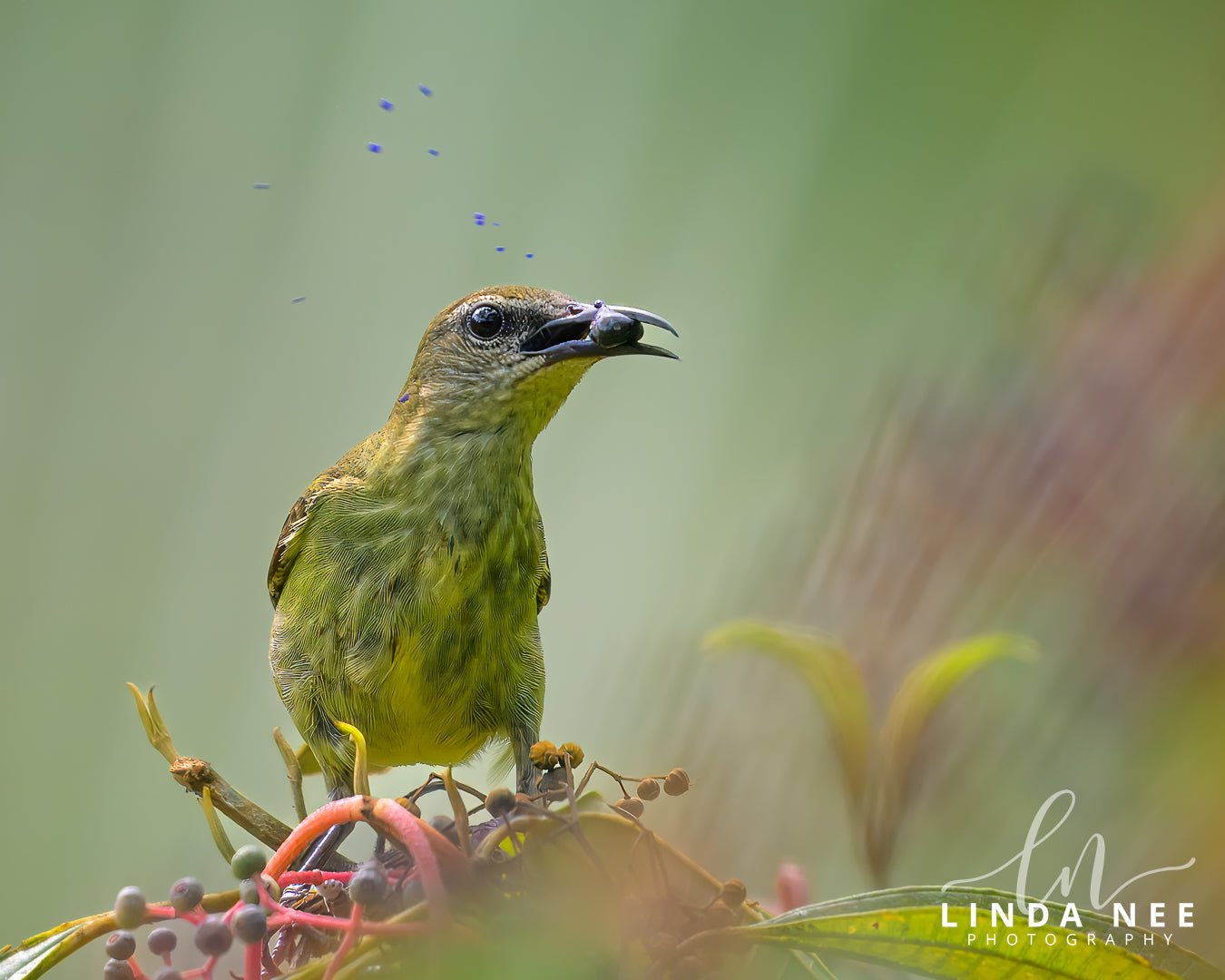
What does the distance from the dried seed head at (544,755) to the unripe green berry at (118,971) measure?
0.88 feet

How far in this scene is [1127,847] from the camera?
606mm

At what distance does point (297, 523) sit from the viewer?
3.80 feet

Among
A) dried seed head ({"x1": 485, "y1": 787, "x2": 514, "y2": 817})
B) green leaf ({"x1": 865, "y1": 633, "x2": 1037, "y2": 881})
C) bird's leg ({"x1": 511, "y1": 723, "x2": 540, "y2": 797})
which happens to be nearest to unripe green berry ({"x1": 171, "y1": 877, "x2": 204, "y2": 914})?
dried seed head ({"x1": 485, "y1": 787, "x2": 514, "y2": 817})

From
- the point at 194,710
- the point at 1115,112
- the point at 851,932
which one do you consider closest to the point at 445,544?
the point at 851,932

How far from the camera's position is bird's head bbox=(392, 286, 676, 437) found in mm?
981

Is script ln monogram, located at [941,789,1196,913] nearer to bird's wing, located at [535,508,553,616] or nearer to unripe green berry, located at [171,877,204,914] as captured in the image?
unripe green berry, located at [171,877,204,914]

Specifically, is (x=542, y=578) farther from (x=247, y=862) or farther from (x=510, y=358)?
(x=247, y=862)

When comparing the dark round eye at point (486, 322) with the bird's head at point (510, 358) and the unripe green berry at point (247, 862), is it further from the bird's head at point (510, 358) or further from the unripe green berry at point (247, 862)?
the unripe green berry at point (247, 862)

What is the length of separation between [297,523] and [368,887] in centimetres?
67

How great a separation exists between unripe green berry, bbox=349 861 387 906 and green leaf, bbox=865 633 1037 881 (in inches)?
12.1

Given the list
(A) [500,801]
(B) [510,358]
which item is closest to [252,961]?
(A) [500,801]

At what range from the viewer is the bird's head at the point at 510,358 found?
0.98 m

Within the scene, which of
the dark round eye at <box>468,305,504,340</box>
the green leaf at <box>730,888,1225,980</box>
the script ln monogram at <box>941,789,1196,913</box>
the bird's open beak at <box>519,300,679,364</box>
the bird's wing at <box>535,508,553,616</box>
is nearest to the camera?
the green leaf at <box>730,888,1225,980</box>

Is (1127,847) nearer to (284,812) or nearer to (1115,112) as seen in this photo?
(1115,112)
